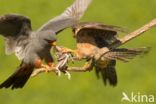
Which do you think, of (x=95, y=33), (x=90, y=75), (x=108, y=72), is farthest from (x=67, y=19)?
(x=90, y=75)

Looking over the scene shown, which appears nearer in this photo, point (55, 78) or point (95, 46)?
point (95, 46)

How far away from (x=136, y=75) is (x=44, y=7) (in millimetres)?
2103

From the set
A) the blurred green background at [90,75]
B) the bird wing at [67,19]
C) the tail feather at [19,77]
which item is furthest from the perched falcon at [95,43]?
the blurred green background at [90,75]

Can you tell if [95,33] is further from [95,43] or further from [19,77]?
[19,77]

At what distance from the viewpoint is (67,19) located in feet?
24.8

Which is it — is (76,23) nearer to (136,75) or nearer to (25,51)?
(25,51)

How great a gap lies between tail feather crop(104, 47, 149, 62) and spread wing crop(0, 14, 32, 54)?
0.69 m

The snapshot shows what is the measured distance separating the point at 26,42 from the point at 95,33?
2.25 feet

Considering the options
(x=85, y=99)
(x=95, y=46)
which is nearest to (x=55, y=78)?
(x=85, y=99)

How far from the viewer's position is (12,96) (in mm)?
11922

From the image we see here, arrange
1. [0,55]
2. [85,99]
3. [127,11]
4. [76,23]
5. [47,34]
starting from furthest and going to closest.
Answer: [127,11]
[0,55]
[85,99]
[76,23]
[47,34]

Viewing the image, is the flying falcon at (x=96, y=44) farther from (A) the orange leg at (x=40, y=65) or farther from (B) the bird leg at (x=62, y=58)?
(A) the orange leg at (x=40, y=65)

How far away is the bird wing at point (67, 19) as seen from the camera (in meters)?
7.32

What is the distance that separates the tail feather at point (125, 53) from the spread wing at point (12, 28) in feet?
2.25
